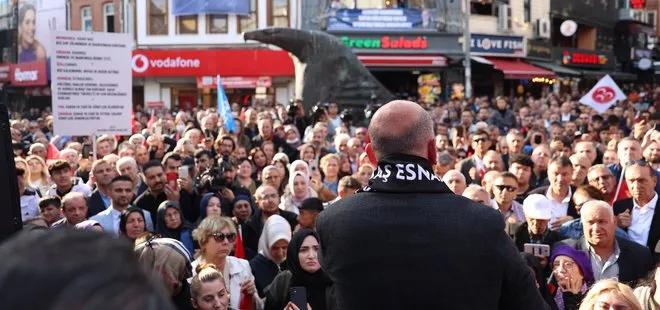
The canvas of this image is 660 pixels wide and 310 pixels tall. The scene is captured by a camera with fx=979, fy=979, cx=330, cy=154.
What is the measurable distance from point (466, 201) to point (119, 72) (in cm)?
790

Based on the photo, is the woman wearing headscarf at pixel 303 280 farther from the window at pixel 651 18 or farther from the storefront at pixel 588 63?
the window at pixel 651 18

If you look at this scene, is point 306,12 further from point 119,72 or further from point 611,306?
point 611,306

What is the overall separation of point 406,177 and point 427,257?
276 millimetres

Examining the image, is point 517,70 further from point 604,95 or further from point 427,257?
point 427,257

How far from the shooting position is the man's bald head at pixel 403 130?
3.09 meters

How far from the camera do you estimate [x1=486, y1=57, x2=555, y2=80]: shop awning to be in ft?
126

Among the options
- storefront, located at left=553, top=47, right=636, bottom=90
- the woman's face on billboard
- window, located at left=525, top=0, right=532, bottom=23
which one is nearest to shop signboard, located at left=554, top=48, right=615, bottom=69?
storefront, located at left=553, top=47, right=636, bottom=90

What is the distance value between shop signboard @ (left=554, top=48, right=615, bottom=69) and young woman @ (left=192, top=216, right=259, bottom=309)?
40.4 meters

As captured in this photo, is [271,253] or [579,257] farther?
[271,253]

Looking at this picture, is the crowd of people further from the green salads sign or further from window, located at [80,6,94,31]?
window, located at [80,6,94,31]

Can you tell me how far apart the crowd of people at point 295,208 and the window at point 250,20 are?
81.1 feet

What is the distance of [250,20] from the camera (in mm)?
37844

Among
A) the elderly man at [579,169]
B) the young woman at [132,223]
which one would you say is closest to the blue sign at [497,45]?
the elderly man at [579,169]

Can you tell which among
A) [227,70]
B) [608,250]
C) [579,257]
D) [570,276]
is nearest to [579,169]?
[608,250]
